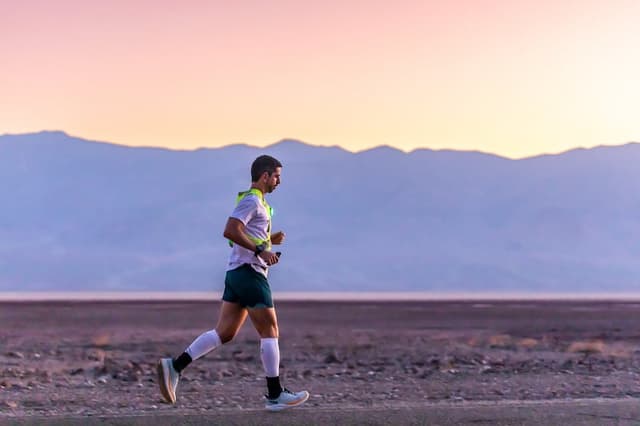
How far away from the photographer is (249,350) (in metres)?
24.6

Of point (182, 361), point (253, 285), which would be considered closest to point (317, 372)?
point (182, 361)

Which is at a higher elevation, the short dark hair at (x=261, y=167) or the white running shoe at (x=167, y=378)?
the short dark hair at (x=261, y=167)

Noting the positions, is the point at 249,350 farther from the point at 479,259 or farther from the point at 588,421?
the point at 479,259

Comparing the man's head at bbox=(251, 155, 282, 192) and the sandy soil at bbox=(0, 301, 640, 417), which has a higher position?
the man's head at bbox=(251, 155, 282, 192)

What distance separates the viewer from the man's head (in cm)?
1005

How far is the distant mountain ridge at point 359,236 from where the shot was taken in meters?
156

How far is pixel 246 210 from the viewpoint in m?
9.84

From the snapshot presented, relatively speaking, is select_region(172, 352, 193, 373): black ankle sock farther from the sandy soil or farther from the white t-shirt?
the white t-shirt

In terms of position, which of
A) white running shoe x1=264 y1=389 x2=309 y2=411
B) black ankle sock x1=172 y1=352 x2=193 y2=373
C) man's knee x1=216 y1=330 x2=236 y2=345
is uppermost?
man's knee x1=216 y1=330 x2=236 y2=345

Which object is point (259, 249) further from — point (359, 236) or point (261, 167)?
point (359, 236)

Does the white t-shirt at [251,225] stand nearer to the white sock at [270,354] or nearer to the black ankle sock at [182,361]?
the white sock at [270,354]

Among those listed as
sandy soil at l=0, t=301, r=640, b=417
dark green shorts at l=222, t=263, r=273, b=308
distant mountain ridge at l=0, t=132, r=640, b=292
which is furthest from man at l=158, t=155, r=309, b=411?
distant mountain ridge at l=0, t=132, r=640, b=292

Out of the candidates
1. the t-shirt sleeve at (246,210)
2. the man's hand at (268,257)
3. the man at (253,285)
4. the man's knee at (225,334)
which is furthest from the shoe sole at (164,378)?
the t-shirt sleeve at (246,210)

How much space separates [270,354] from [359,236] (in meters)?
164
